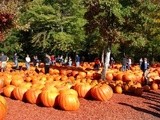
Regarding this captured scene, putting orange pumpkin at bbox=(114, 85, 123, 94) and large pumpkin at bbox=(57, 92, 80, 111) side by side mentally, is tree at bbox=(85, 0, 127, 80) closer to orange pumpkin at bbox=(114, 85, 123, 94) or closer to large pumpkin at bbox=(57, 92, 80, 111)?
orange pumpkin at bbox=(114, 85, 123, 94)

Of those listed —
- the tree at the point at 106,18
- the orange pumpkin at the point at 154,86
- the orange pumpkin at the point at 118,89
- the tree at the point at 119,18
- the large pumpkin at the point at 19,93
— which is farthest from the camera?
the tree at the point at 119,18

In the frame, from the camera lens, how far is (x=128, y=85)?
17422 mm

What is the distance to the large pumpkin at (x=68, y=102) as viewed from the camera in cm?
1275

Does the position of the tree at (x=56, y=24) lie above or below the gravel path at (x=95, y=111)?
above

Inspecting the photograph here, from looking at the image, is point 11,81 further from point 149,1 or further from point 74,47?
point 74,47

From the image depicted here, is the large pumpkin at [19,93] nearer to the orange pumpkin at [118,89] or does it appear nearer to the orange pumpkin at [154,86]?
the orange pumpkin at [118,89]

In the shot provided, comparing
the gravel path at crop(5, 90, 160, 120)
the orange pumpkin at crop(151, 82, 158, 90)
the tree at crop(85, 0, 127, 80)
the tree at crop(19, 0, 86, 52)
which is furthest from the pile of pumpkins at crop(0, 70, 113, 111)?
the tree at crop(19, 0, 86, 52)

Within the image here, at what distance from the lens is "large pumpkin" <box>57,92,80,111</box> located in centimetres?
1275

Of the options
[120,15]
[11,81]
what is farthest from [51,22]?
[11,81]

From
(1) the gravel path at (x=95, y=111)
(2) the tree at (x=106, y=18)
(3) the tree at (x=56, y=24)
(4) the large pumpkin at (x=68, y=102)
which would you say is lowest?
(1) the gravel path at (x=95, y=111)

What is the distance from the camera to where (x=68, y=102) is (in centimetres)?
1273

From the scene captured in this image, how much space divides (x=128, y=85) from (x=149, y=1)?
5.68 meters

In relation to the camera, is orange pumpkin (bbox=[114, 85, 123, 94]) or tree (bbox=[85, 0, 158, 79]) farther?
tree (bbox=[85, 0, 158, 79])

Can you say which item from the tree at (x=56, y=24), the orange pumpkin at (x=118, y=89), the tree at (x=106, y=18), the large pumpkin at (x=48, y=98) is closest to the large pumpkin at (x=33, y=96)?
the large pumpkin at (x=48, y=98)
